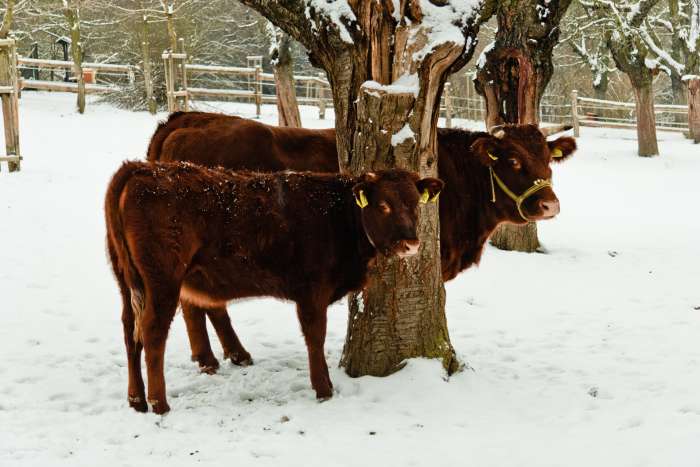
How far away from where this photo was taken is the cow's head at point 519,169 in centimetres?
624

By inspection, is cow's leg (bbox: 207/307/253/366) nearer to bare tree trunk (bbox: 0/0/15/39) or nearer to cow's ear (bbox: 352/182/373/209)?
cow's ear (bbox: 352/182/373/209)

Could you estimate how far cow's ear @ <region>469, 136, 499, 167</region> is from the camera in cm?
629

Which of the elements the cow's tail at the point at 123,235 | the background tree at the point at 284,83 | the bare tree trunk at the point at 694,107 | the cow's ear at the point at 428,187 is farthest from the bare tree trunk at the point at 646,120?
the cow's tail at the point at 123,235

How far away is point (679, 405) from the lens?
16.5 feet

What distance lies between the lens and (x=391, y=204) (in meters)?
5.12

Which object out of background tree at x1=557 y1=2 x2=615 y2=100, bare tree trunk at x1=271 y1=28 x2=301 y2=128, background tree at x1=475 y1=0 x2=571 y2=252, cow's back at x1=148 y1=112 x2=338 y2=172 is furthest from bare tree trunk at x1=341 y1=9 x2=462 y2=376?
background tree at x1=557 y1=2 x2=615 y2=100

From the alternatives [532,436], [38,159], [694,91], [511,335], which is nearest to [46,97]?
[38,159]

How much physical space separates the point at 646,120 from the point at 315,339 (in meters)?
18.8

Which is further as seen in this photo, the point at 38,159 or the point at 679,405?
the point at 38,159

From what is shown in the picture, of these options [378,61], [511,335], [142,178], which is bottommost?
[511,335]

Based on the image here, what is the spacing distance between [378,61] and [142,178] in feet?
5.85

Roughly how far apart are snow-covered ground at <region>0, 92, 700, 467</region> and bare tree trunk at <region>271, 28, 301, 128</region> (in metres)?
6.82

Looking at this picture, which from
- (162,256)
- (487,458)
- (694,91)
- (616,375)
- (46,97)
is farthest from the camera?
(46,97)

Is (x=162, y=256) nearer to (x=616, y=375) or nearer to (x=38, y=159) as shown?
(x=616, y=375)
